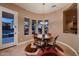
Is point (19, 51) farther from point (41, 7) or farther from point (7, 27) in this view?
point (41, 7)

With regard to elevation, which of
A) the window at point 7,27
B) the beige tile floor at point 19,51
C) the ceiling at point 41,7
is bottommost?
the beige tile floor at point 19,51

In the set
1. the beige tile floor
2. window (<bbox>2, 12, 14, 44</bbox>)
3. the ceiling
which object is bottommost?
the beige tile floor

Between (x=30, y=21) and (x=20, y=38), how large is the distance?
45 centimetres

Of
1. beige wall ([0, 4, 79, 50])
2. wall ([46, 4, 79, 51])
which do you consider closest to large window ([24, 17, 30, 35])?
beige wall ([0, 4, 79, 50])

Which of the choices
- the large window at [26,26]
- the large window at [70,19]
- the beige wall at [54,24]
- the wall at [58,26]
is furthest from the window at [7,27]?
the large window at [70,19]

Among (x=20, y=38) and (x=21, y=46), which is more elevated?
(x=20, y=38)

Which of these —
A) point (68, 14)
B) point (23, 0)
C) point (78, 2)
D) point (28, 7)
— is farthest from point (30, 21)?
point (78, 2)

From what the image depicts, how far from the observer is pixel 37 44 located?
2.27 m

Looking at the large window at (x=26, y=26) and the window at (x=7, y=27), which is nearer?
the window at (x=7, y=27)

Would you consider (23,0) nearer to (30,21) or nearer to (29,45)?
(30,21)

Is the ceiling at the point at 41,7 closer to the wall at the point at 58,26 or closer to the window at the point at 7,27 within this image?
the wall at the point at 58,26

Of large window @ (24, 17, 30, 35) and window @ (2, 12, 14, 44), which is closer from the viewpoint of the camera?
window @ (2, 12, 14, 44)

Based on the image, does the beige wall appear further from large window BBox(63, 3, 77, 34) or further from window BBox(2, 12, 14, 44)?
window BBox(2, 12, 14, 44)

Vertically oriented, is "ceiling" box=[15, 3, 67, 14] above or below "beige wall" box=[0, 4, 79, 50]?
above
